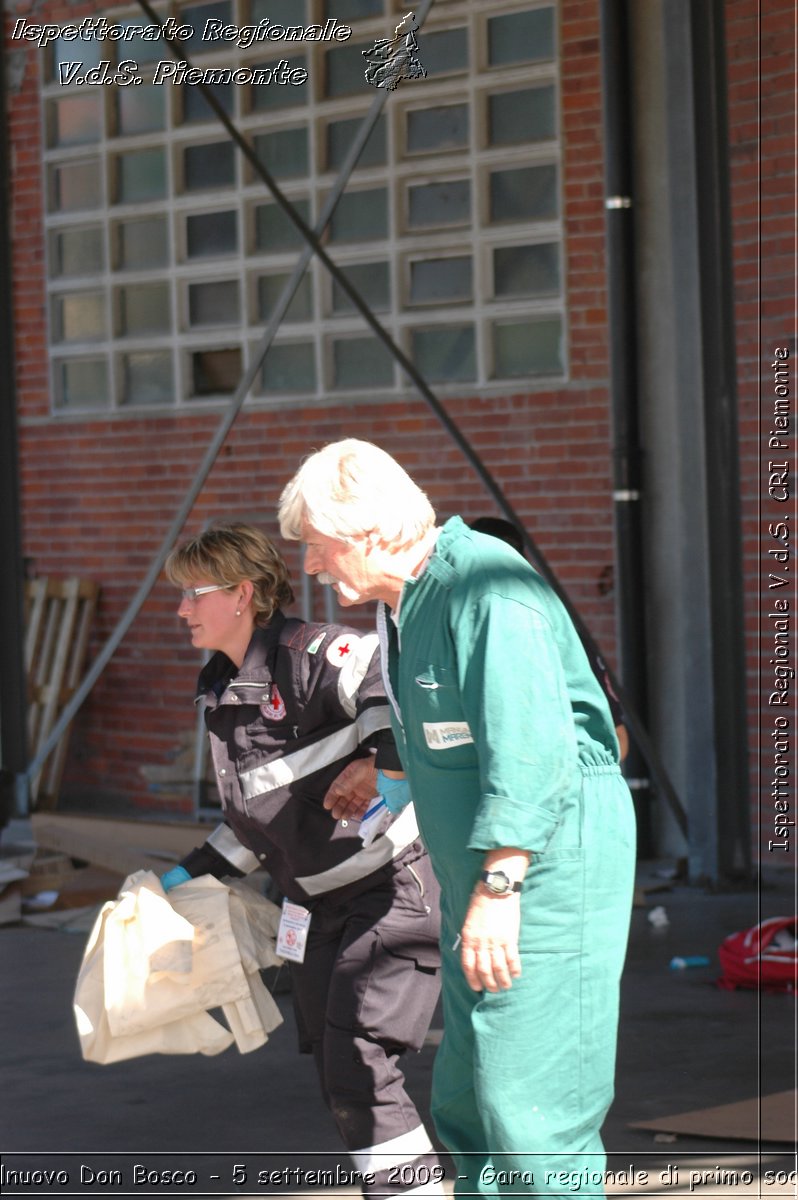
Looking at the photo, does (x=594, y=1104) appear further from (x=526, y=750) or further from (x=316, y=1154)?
(x=316, y=1154)

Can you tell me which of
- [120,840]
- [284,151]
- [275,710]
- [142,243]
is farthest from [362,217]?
[275,710]

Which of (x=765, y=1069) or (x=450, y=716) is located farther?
(x=765, y=1069)

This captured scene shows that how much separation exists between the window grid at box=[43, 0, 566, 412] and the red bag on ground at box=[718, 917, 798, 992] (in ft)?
11.1

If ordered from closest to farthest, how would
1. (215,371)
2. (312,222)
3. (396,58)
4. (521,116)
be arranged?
(521,116)
(396,58)
(312,222)
(215,371)

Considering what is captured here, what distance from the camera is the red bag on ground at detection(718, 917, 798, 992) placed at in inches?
Result: 223

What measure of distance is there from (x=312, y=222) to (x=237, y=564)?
5718 mm

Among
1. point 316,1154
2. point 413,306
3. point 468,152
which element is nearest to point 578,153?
point 468,152

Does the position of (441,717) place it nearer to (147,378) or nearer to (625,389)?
(625,389)

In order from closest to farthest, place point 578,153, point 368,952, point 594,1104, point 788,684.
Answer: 1. point 594,1104
2. point 368,952
3. point 788,684
4. point 578,153

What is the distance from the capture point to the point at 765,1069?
16.1 ft

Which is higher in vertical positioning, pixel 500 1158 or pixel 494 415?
pixel 494 415

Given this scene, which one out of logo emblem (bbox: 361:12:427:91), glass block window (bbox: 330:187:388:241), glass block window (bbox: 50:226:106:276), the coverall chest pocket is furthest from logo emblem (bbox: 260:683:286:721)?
glass block window (bbox: 50:226:106:276)

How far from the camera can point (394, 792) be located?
10.9ft

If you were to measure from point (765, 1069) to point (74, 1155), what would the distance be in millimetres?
2038
